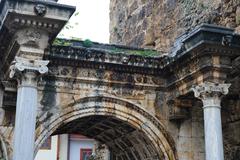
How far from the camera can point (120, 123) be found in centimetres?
922

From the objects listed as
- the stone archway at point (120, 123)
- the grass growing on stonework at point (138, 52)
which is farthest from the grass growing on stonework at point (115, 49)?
the stone archway at point (120, 123)

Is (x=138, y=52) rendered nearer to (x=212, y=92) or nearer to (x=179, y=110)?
(x=179, y=110)

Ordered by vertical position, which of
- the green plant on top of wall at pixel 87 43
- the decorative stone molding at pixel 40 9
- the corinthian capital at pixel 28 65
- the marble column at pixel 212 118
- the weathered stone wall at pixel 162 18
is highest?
the weathered stone wall at pixel 162 18

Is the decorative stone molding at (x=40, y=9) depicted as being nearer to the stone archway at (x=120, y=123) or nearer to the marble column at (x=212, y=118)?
the stone archway at (x=120, y=123)

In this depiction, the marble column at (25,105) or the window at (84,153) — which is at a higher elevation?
the window at (84,153)

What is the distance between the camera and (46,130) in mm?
8250

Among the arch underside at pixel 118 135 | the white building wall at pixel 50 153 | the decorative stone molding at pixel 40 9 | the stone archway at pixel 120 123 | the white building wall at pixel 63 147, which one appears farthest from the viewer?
the white building wall at pixel 63 147

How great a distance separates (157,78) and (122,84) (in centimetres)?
79

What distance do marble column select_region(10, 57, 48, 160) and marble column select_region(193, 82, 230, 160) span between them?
109 inches

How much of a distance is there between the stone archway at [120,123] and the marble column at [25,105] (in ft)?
3.95

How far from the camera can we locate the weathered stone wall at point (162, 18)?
9242mm

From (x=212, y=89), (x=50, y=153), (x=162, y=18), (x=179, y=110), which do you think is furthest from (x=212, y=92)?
(x=50, y=153)

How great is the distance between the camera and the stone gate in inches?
280

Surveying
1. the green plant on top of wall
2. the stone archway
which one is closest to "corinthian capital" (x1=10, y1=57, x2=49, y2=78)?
the stone archway
